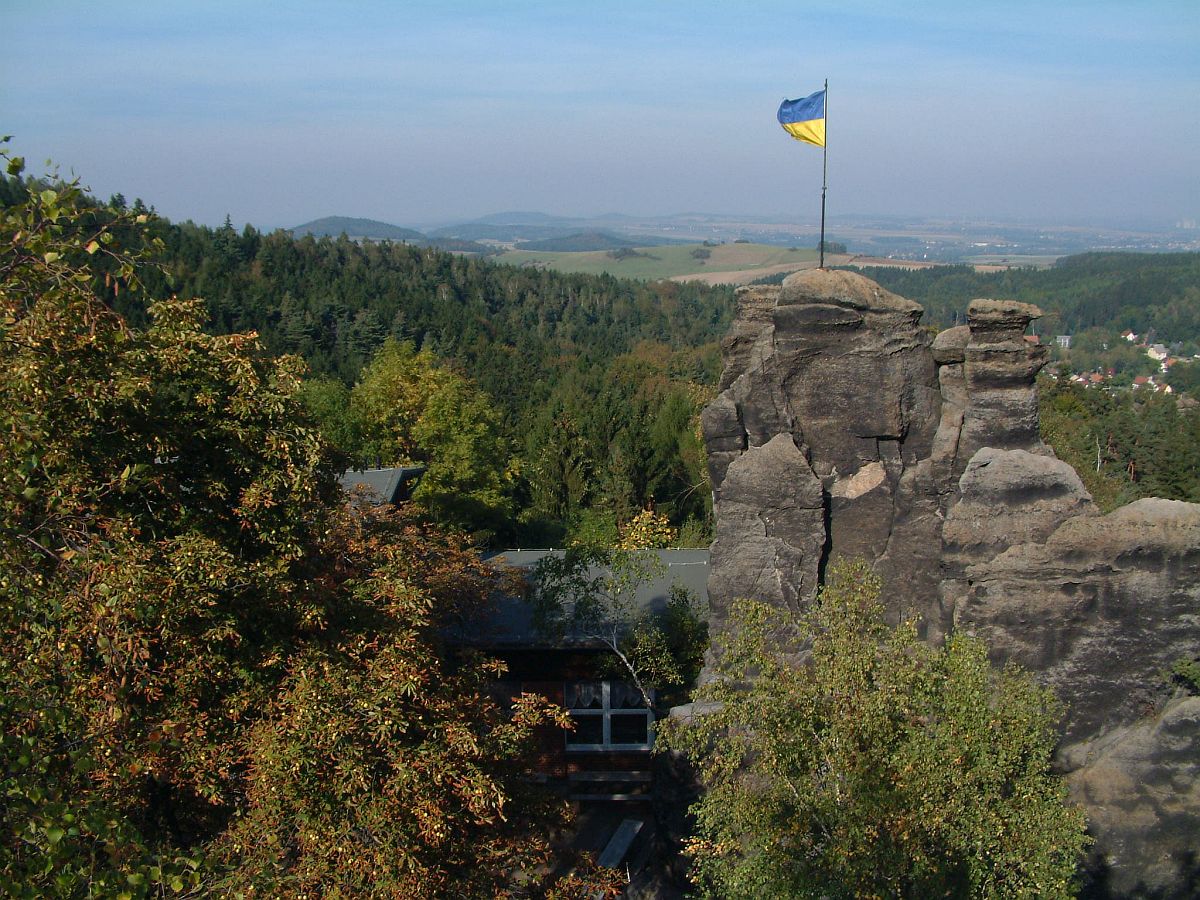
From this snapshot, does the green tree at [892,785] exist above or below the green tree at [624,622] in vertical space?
above

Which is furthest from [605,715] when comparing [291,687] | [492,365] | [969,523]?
[492,365]

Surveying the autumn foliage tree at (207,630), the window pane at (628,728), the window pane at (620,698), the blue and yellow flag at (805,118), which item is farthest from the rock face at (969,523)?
the autumn foliage tree at (207,630)

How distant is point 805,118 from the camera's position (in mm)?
19906

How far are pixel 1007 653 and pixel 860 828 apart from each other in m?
6.99

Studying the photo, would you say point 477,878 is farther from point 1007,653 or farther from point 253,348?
point 1007,653

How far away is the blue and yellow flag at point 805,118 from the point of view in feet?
64.8

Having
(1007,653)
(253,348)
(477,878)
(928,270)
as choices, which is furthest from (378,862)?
(928,270)

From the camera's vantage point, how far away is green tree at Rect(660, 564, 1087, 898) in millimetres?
10625

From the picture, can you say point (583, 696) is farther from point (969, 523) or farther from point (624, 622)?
point (969, 523)

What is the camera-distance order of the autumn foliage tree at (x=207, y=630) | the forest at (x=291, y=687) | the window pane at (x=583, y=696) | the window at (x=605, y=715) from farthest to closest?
the window pane at (x=583, y=696) < the window at (x=605, y=715) < the forest at (x=291, y=687) < the autumn foliage tree at (x=207, y=630)

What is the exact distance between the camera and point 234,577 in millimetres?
10898

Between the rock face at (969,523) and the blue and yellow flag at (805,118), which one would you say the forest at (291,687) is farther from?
the blue and yellow flag at (805,118)

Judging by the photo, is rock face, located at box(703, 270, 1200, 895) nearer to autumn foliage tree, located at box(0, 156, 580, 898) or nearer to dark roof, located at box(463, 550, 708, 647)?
dark roof, located at box(463, 550, 708, 647)

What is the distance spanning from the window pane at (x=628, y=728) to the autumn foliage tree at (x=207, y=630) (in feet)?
28.7
